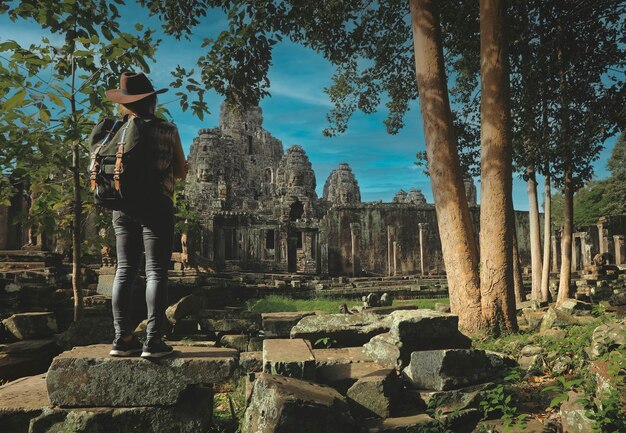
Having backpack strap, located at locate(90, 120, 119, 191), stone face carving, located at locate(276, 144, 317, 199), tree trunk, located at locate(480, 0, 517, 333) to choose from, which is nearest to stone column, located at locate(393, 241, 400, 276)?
stone face carving, located at locate(276, 144, 317, 199)

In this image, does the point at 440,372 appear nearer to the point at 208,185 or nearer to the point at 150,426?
the point at 150,426

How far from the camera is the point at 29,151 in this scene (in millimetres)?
5141

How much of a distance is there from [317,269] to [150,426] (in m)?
23.3

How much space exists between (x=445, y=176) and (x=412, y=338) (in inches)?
130

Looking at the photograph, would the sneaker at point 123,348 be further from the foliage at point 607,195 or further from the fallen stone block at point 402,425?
the foliage at point 607,195

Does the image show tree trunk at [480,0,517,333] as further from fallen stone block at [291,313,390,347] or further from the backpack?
the backpack

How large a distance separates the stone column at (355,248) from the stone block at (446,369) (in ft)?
73.0

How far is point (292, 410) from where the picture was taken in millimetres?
2842

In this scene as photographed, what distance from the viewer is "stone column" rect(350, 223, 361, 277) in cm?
2644

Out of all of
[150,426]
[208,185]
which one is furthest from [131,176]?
[208,185]

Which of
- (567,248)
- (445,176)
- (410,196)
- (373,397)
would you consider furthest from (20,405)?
(410,196)

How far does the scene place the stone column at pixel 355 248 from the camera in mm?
26438

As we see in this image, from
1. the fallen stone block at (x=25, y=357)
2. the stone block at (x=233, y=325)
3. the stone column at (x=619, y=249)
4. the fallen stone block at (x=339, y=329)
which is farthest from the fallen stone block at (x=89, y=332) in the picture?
the stone column at (x=619, y=249)

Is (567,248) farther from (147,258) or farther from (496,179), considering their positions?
(147,258)
